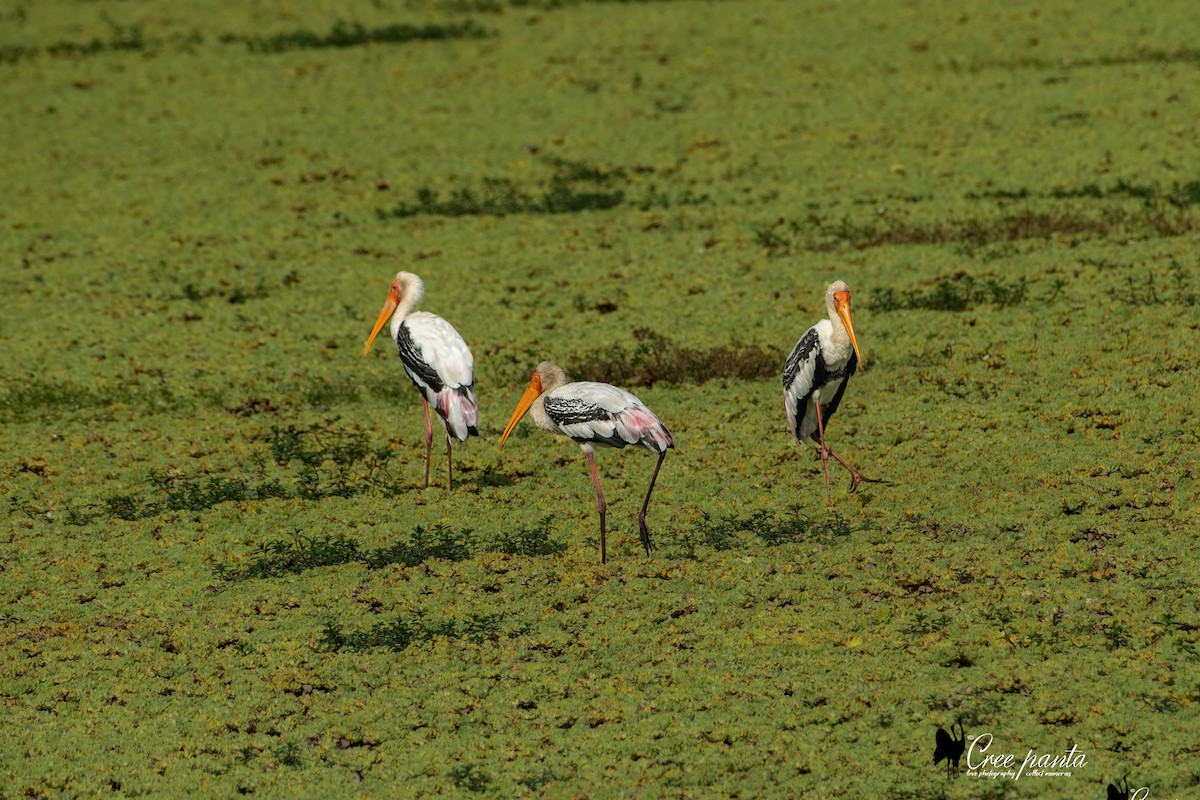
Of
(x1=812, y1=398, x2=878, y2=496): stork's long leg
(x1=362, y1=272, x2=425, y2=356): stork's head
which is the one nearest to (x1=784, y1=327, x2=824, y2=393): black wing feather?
(x1=812, y1=398, x2=878, y2=496): stork's long leg

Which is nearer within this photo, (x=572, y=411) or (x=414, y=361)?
(x=572, y=411)

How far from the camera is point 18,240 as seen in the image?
41.5 ft

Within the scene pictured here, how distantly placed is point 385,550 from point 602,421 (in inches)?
53.4

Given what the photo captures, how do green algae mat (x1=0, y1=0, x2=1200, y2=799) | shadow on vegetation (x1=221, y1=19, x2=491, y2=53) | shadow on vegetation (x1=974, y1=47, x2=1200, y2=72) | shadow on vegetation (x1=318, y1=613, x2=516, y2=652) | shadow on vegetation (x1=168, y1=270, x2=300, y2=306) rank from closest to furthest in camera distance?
green algae mat (x1=0, y1=0, x2=1200, y2=799)
shadow on vegetation (x1=318, y1=613, x2=516, y2=652)
shadow on vegetation (x1=168, y1=270, x2=300, y2=306)
shadow on vegetation (x1=974, y1=47, x2=1200, y2=72)
shadow on vegetation (x1=221, y1=19, x2=491, y2=53)

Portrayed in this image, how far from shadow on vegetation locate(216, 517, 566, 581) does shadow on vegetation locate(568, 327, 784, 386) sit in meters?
2.14

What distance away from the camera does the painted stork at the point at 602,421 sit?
7582 millimetres

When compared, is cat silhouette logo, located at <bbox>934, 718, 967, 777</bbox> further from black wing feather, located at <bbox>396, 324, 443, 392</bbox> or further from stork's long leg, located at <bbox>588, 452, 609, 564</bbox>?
black wing feather, located at <bbox>396, 324, 443, 392</bbox>

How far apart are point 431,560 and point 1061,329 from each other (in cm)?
482

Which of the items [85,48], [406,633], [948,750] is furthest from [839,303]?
[85,48]

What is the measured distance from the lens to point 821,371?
8336 millimetres

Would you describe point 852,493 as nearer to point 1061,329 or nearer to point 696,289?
point 1061,329

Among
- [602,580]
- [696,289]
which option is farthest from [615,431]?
[696,289]

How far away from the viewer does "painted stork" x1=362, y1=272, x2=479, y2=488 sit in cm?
844

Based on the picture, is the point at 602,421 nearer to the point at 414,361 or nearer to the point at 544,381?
the point at 544,381
